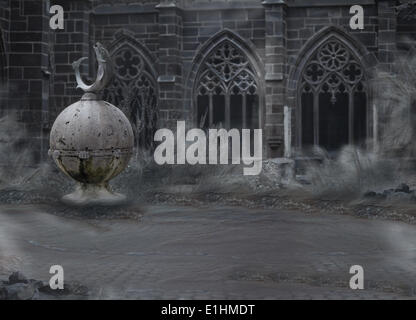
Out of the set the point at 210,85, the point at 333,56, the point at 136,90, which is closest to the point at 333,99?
the point at 333,56

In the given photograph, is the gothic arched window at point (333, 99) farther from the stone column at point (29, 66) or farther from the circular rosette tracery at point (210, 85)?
the stone column at point (29, 66)

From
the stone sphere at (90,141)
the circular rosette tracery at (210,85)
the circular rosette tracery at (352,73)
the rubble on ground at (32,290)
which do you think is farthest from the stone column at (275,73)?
the rubble on ground at (32,290)

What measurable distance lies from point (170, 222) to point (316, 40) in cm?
983

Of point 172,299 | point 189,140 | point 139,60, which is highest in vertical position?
point 139,60

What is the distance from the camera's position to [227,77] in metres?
18.7

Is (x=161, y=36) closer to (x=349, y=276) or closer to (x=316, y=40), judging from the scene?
(x=316, y=40)

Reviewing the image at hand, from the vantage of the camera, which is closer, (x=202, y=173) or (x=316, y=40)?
(x=202, y=173)

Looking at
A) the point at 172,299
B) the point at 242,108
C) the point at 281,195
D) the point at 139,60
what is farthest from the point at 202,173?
the point at 172,299

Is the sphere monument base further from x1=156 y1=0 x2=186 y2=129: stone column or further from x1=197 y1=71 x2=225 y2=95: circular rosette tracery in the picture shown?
x1=197 y1=71 x2=225 y2=95: circular rosette tracery

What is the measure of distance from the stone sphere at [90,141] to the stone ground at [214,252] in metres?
0.81

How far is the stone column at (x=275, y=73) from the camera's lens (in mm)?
17734

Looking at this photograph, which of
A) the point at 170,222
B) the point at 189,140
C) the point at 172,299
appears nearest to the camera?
the point at 172,299

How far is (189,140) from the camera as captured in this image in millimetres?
18094

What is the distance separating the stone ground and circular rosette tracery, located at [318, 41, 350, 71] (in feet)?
26.8
